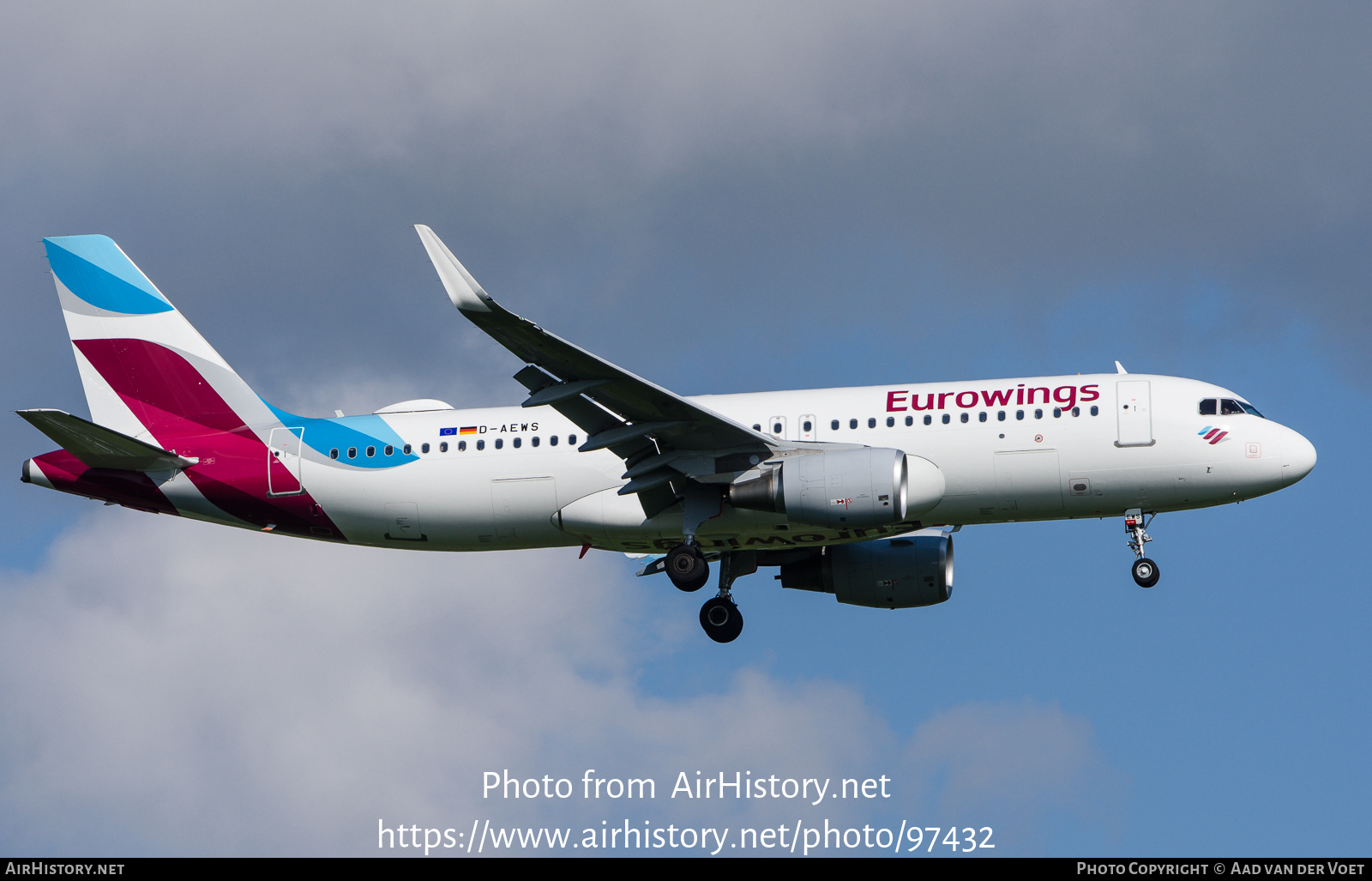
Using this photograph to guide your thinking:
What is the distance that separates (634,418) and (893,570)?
31.0 feet

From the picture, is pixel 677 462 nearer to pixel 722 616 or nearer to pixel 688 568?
pixel 688 568

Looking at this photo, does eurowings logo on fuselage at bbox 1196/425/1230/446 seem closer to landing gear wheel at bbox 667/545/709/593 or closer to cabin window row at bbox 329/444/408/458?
landing gear wheel at bbox 667/545/709/593

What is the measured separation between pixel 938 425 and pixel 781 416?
3760 mm

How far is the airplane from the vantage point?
3444cm

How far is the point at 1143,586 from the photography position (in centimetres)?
3525

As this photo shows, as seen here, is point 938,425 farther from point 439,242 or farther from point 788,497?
point 439,242

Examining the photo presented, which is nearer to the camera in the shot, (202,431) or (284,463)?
(284,463)

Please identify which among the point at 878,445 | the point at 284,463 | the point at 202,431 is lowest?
the point at 284,463

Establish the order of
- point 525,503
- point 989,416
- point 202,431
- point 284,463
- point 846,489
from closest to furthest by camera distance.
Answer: point 846,489
point 989,416
point 525,503
point 284,463
point 202,431

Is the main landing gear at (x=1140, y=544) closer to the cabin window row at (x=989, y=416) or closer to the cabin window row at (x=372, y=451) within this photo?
the cabin window row at (x=989, y=416)

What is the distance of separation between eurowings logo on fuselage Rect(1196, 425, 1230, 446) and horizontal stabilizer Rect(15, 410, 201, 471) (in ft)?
80.1

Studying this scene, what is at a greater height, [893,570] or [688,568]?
[893,570]

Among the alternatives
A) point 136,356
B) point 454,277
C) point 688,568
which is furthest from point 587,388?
point 136,356

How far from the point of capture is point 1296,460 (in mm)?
34844
